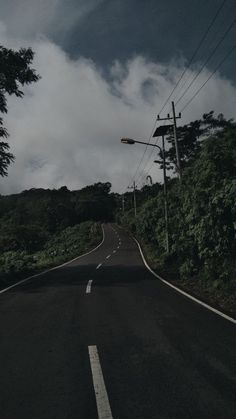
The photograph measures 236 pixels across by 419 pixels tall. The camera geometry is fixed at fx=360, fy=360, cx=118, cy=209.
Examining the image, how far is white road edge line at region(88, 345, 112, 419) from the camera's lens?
3.85 meters

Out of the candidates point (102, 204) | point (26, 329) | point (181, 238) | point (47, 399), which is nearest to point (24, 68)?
point (181, 238)

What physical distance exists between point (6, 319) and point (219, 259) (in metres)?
7.52

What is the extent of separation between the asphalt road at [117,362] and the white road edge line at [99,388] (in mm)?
11

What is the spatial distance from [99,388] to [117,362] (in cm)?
92

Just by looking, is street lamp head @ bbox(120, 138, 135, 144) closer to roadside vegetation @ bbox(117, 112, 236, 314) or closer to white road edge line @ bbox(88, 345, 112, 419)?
roadside vegetation @ bbox(117, 112, 236, 314)

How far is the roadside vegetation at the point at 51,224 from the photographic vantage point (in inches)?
1900

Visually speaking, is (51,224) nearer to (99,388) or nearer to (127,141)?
(127,141)

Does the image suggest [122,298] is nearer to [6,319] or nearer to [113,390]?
[6,319]

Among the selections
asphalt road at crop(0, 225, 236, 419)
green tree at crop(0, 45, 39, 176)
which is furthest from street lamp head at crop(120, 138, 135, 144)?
asphalt road at crop(0, 225, 236, 419)

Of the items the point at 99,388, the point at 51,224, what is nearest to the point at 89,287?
the point at 99,388

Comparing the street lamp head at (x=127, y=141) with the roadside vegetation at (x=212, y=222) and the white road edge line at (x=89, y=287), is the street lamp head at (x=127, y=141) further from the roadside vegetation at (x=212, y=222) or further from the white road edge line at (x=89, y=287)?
the white road edge line at (x=89, y=287)

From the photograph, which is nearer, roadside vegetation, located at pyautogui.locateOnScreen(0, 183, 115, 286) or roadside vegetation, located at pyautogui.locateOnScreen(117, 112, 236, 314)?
roadside vegetation, located at pyautogui.locateOnScreen(117, 112, 236, 314)

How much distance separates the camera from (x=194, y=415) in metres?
3.72

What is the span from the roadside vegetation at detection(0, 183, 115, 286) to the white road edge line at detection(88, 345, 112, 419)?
14.5 metres
